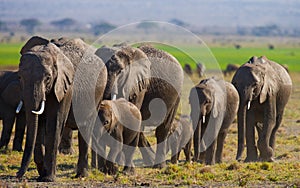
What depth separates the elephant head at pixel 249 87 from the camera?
17.4m

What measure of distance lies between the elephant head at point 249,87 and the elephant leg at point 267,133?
31cm

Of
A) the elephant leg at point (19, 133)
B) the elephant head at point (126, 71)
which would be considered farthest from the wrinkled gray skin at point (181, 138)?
the elephant leg at point (19, 133)

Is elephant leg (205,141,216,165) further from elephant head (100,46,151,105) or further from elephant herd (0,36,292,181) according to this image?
elephant head (100,46,151,105)

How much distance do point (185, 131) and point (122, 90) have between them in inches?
112

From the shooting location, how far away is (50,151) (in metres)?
13.0

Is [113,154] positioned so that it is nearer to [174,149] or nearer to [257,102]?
[174,149]

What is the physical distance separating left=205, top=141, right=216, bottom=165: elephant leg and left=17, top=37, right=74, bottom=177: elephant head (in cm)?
495

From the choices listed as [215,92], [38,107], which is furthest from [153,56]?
[38,107]

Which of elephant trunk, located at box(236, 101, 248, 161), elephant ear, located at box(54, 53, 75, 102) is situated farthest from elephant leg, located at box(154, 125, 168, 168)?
elephant ear, located at box(54, 53, 75, 102)

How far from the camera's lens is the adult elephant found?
15.7m

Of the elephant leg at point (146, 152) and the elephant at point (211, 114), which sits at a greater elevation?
the elephant at point (211, 114)

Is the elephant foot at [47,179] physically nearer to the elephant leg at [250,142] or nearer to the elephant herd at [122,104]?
Result: the elephant herd at [122,104]

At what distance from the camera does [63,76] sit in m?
12.8

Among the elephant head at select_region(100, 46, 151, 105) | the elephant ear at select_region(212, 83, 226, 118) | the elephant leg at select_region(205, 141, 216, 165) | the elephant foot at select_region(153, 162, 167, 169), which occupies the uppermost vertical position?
the elephant head at select_region(100, 46, 151, 105)
